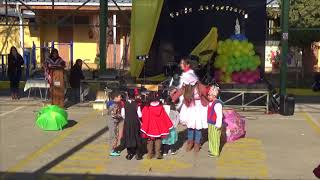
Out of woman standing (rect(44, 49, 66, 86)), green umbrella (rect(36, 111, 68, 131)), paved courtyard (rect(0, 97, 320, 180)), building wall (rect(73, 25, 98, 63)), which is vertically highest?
building wall (rect(73, 25, 98, 63))

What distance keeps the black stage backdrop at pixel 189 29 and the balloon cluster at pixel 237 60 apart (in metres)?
2.00

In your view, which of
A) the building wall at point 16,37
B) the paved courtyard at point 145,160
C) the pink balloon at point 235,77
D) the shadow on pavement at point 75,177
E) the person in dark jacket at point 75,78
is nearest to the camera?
the shadow on pavement at point 75,177

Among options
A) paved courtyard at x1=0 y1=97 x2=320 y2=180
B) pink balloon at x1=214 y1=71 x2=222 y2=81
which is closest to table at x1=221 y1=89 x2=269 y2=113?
pink balloon at x1=214 y1=71 x2=222 y2=81

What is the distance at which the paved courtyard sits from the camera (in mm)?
8773

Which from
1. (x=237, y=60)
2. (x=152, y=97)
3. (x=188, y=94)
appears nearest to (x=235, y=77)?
(x=237, y=60)

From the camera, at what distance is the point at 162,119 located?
9477mm

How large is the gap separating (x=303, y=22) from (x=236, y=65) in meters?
11.4

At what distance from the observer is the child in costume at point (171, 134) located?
9766 millimetres

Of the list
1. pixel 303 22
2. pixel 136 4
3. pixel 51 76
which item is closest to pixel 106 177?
pixel 51 76

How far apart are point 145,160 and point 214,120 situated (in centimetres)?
135

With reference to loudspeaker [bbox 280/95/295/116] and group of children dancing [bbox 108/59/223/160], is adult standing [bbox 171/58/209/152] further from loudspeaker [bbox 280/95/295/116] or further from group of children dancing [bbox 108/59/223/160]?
loudspeaker [bbox 280/95/295/116]

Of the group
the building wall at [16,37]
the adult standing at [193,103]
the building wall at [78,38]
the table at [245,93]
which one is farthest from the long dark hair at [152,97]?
the building wall at [16,37]

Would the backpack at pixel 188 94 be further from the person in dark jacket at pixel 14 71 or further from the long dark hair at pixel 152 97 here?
the person in dark jacket at pixel 14 71

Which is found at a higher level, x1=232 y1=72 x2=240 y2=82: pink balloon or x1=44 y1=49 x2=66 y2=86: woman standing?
x1=44 y1=49 x2=66 y2=86: woman standing
